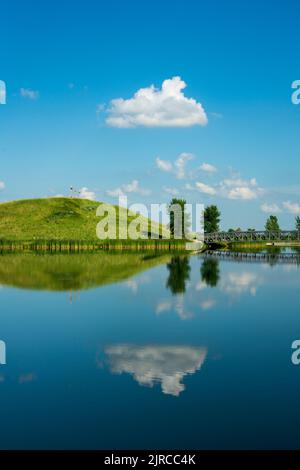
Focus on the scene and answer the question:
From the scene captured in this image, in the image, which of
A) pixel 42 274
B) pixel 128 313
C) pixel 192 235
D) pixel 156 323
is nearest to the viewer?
pixel 156 323

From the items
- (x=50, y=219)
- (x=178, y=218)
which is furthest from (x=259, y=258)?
(x=50, y=219)

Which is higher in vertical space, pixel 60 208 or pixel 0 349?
pixel 60 208

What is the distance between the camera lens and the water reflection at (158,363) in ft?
55.9

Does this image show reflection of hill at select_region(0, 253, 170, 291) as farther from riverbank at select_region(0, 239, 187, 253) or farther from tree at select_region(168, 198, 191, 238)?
tree at select_region(168, 198, 191, 238)

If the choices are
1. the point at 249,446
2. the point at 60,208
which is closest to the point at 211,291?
the point at 249,446

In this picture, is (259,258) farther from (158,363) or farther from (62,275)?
(158,363)

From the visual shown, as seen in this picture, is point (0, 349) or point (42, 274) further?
point (42, 274)

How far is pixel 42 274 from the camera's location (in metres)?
54.8

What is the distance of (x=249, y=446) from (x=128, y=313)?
63.0 feet

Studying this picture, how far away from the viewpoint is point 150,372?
18047 millimetres

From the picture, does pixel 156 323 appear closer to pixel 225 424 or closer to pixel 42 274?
pixel 225 424

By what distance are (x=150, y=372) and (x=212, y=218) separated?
15135cm

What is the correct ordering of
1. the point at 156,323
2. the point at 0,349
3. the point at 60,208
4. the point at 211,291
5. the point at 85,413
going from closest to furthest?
the point at 85,413
the point at 0,349
the point at 156,323
the point at 211,291
the point at 60,208

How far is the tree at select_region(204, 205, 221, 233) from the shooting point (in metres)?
167
